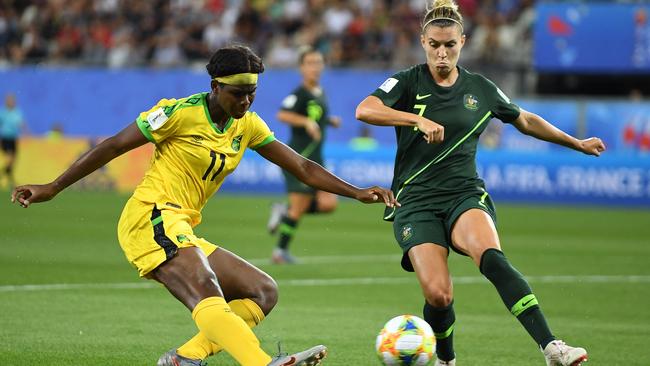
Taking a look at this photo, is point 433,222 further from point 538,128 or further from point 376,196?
point 538,128

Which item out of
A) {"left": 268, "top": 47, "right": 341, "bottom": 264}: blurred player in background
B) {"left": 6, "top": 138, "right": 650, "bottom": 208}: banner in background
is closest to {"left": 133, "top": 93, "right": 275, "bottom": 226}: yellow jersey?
{"left": 268, "top": 47, "right": 341, "bottom": 264}: blurred player in background

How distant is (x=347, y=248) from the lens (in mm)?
16531

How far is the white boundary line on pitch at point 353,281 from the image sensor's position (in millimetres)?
11781

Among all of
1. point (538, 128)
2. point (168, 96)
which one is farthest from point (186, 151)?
point (168, 96)

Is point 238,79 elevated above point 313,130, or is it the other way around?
point 238,79

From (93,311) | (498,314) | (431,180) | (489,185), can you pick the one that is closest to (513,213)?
(489,185)

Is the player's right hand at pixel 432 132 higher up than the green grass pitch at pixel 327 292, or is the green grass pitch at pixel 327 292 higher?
the player's right hand at pixel 432 132

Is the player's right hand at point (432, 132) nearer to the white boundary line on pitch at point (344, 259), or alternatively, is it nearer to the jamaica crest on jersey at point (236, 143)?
the jamaica crest on jersey at point (236, 143)

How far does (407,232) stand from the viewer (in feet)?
24.5

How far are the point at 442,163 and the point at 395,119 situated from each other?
1.82 feet

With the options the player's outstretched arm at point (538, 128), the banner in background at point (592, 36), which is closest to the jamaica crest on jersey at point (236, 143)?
the player's outstretched arm at point (538, 128)

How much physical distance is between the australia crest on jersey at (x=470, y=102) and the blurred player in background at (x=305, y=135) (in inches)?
268

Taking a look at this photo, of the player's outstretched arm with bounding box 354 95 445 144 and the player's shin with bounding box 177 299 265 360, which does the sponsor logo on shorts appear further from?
the player's shin with bounding box 177 299 265 360

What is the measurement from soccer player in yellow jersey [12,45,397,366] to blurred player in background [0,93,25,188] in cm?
2142
